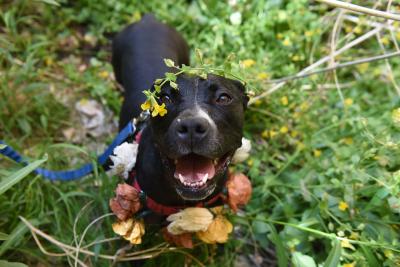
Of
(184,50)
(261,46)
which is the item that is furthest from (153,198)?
(261,46)

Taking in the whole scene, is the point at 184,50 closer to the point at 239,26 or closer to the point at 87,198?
the point at 239,26

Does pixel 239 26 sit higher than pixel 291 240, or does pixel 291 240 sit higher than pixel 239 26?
pixel 239 26

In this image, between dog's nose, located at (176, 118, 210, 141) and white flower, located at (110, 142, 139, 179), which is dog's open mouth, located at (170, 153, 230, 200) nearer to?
dog's nose, located at (176, 118, 210, 141)

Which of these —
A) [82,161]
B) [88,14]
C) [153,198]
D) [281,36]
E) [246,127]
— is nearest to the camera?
[153,198]

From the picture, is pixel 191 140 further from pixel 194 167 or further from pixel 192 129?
pixel 194 167

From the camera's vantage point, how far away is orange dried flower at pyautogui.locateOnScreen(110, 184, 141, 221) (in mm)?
2369

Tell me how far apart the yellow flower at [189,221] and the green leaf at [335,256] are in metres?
0.62

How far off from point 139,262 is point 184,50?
179 cm

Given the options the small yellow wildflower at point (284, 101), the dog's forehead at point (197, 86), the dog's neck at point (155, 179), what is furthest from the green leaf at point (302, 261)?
the small yellow wildflower at point (284, 101)

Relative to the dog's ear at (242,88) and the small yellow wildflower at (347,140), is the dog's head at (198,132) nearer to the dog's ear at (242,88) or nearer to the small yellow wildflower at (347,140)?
the dog's ear at (242,88)

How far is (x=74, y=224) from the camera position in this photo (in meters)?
2.63

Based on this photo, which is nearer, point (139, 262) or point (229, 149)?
point (229, 149)

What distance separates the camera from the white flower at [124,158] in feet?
8.40

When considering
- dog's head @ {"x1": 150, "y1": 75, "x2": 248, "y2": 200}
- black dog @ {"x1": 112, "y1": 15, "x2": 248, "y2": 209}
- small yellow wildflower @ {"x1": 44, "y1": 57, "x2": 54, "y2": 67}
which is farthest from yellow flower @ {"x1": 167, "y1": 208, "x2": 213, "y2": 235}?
small yellow wildflower @ {"x1": 44, "y1": 57, "x2": 54, "y2": 67}
